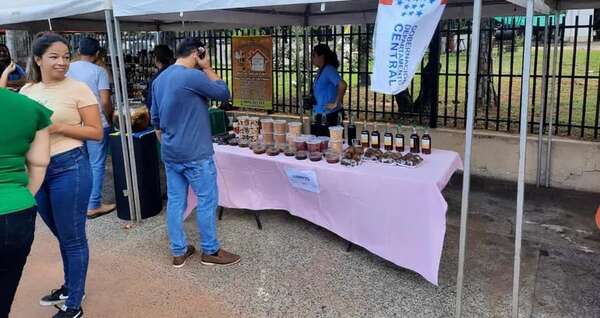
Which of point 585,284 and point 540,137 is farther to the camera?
point 540,137

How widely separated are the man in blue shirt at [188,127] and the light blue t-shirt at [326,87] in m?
2.21

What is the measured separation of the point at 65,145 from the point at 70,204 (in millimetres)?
320

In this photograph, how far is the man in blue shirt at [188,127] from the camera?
343 centimetres

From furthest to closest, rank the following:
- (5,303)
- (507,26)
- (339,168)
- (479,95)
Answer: (479,95) < (507,26) < (339,168) < (5,303)

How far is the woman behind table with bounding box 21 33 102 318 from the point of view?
2.77 meters

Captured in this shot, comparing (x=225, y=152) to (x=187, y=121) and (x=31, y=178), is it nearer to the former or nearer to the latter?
(x=187, y=121)

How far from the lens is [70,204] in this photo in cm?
279

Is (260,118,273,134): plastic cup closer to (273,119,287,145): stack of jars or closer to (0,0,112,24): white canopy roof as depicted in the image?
(273,119,287,145): stack of jars

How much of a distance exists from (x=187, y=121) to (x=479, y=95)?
5717 millimetres

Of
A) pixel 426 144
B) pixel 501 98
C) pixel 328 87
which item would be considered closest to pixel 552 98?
pixel 426 144

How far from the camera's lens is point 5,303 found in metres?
2.18

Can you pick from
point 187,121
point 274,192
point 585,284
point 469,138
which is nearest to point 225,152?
point 274,192

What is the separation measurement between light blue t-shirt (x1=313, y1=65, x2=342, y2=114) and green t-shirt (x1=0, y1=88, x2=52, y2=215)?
3791 mm

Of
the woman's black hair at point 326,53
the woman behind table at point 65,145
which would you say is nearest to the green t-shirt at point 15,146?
the woman behind table at point 65,145
